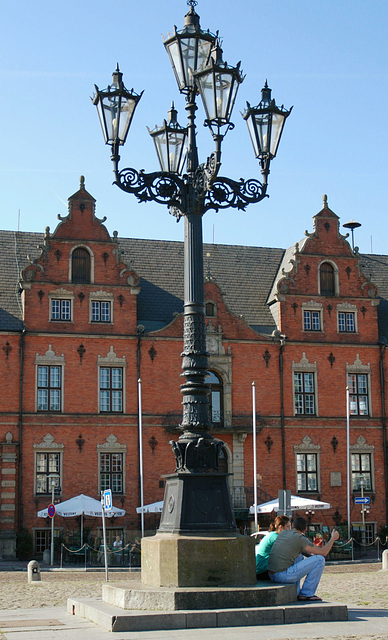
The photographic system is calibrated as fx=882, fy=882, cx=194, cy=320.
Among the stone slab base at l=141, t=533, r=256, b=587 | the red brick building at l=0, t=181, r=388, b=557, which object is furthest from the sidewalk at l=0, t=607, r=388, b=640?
the red brick building at l=0, t=181, r=388, b=557

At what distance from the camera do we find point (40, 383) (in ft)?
119

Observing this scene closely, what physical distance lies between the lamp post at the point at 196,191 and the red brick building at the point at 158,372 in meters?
23.5

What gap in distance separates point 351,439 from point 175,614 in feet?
97.4

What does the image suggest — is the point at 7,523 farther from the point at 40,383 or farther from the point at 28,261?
the point at 28,261

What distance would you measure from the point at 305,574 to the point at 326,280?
29.3 meters

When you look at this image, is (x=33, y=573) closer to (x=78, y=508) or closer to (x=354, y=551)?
(x=78, y=508)

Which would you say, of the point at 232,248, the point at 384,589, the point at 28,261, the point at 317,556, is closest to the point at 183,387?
the point at 317,556

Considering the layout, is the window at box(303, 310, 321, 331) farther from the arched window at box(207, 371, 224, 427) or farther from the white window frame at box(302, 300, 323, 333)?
the arched window at box(207, 371, 224, 427)

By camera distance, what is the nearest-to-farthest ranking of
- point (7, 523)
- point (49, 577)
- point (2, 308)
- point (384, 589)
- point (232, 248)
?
point (384, 589), point (49, 577), point (7, 523), point (2, 308), point (232, 248)

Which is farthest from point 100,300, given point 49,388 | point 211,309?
point 211,309

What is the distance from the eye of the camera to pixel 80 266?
124ft

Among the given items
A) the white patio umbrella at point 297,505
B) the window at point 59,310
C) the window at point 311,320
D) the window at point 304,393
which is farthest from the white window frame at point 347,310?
the window at point 59,310

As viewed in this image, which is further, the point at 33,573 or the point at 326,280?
the point at 326,280

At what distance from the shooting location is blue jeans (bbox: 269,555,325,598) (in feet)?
40.0
